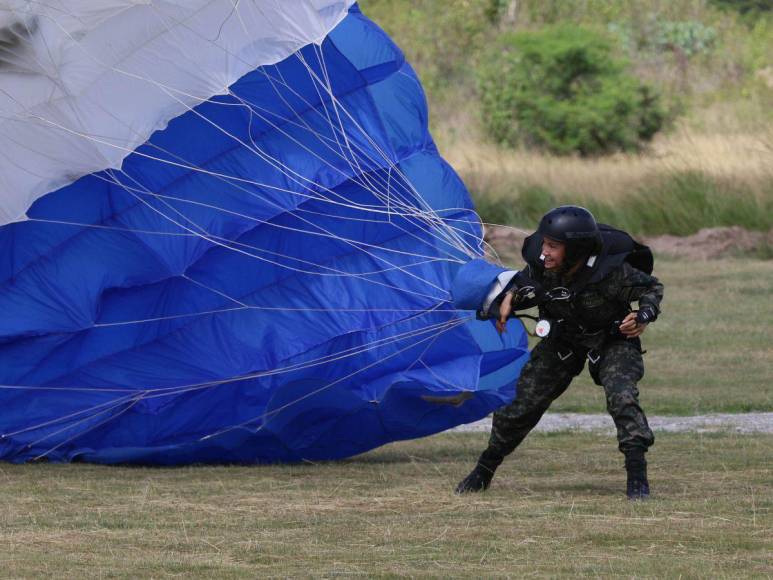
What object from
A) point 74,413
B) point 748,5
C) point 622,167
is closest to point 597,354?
point 74,413

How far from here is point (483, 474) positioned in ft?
23.5

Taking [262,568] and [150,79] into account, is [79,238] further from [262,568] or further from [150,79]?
[262,568]

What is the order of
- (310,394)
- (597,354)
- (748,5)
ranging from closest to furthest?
(597,354), (310,394), (748,5)

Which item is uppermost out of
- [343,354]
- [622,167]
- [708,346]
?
[343,354]

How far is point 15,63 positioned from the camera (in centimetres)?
765

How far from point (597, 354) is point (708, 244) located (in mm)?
14337

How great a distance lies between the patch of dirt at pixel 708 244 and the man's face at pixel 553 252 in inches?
549

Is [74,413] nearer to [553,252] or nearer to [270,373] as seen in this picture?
[270,373]

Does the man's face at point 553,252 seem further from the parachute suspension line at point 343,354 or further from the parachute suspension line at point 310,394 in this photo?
the parachute suspension line at point 343,354

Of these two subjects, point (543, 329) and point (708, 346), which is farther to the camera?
point (708, 346)

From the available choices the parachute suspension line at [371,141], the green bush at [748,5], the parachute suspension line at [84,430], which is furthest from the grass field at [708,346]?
the green bush at [748,5]

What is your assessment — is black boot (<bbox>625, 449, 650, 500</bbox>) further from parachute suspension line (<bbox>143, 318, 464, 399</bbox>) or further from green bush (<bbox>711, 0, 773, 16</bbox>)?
green bush (<bbox>711, 0, 773, 16</bbox>)

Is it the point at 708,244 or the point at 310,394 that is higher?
the point at 310,394

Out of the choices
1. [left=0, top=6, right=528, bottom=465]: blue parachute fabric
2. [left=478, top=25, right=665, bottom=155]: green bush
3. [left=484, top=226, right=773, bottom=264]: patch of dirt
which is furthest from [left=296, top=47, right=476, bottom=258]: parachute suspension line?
[left=478, top=25, right=665, bottom=155]: green bush
